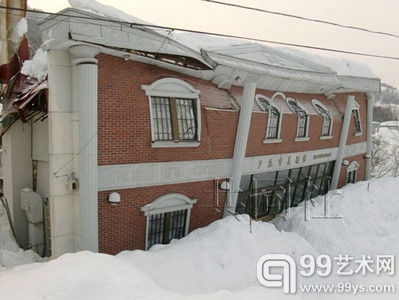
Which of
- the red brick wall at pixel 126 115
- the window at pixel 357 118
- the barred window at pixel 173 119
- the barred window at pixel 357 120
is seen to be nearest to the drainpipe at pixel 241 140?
the red brick wall at pixel 126 115

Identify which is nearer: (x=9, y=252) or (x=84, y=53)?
(x=84, y=53)

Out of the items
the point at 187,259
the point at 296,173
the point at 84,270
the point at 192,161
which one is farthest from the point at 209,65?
the point at 296,173

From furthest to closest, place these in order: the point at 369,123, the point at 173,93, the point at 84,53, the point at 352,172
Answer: the point at 369,123
the point at 352,172
the point at 173,93
the point at 84,53

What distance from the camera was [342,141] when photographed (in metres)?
18.5

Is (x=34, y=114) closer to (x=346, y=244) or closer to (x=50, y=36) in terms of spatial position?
(x=50, y=36)

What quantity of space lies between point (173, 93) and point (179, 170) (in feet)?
7.40

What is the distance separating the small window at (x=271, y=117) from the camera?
13.6 metres

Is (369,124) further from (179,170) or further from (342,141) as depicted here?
(179,170)

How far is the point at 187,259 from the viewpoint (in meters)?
8.74

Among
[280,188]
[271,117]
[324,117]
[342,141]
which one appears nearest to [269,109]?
[271,117]

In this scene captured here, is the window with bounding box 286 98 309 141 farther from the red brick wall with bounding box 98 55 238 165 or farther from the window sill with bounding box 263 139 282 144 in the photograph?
the red brick wall with bounding box 98 55 238 165

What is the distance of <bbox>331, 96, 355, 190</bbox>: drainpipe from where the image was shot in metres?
18.3

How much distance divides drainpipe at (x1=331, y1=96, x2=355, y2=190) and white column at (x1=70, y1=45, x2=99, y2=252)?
1381 cm

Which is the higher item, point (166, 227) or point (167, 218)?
point (167, 218)
